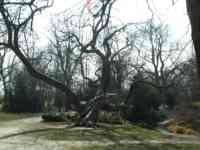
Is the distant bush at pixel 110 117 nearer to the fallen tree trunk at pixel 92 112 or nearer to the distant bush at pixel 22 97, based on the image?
the fallen tree trunk at pixel 92 112

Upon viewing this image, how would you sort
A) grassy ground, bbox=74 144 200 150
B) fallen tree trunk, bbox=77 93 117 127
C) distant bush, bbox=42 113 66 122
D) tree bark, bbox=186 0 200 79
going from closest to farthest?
tree bark, bbox=186 0 200 79
grassy ground, bbox=74 144 200 150
fallen tree trunk, bbox=77 93 117 127
distant bush, bbox=42 113 66 122

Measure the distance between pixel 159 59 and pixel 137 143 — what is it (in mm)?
32190

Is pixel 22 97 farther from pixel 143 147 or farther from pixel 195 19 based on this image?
pixel 195 19

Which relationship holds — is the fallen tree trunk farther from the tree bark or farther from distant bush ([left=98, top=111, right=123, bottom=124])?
the tree bark

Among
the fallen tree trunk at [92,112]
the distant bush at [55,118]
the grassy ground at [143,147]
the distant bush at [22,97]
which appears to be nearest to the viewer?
the grassy ground at [143,147]

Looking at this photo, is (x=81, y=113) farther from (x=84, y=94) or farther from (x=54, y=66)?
(x=54, y=66)

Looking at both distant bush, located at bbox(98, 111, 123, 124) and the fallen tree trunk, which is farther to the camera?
distant bush, located at bbox(98, 111, 123, 124)

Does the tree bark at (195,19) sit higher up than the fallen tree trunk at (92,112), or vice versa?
the tree bark at (195,19)

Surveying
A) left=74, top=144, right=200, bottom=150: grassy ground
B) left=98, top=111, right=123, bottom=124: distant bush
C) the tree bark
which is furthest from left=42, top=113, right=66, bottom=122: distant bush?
the tree bark

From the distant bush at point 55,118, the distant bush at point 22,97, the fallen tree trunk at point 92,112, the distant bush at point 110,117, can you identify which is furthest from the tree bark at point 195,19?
the distant bush at point 22,97

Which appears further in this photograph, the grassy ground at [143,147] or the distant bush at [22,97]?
the distant bush at [22,97]

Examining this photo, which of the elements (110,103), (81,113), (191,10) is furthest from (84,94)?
(191,10)

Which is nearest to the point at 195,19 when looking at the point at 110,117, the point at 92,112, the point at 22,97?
the point at 92,112

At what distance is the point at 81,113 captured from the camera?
19.5 meters
